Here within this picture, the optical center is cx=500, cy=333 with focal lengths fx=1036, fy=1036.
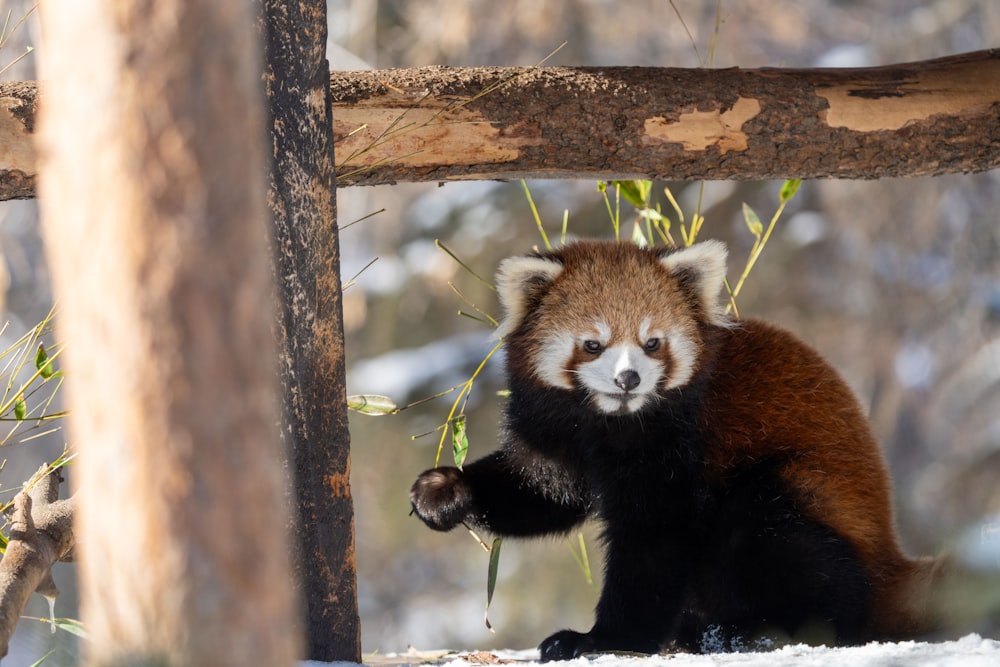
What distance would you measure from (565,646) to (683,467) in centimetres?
61

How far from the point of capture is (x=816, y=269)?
995 centimetres

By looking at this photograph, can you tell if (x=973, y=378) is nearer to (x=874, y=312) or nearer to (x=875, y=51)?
(x=874, y=312)

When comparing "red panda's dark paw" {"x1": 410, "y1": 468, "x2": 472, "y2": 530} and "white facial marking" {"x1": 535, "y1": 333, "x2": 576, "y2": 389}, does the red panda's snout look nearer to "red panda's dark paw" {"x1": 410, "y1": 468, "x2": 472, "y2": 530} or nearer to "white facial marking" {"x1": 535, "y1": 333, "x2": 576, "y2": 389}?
"white facial marking" {"x1": 535, "y1": 333, "x2": 576, "y2": 389}

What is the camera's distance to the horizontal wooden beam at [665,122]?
2816 mm

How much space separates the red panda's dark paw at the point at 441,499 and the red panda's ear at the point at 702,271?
2.96ft

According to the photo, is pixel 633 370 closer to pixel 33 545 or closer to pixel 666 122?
pixel 666 122

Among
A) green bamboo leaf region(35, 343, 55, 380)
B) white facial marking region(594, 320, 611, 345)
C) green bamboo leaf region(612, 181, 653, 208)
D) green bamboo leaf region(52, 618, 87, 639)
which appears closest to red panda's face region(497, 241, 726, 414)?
white facial marking region(594, 320, 611, 345)

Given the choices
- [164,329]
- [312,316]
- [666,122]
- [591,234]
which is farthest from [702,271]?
[591,234]

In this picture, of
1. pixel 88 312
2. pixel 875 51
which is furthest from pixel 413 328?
pixel 88 312

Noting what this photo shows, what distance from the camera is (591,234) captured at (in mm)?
9938

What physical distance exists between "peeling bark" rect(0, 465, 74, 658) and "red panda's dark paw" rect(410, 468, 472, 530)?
0.98 meters

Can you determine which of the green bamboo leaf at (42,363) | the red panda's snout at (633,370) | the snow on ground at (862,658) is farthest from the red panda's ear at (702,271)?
the green bamboo leaf at (42,363)

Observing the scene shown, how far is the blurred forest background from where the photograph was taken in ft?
30.2

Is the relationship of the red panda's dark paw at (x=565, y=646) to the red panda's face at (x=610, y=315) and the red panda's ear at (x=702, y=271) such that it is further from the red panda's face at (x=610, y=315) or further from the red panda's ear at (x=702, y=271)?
the red panda's ear at (x=702, y=271)
